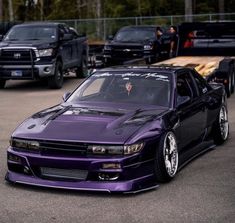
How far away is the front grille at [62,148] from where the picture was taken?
662 centimetres

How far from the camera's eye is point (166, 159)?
7152mm

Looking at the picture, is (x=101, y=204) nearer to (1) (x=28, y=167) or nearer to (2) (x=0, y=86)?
(1) (x=28, y=167)

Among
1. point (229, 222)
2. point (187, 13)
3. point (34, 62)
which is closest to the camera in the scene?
point (229, 222)

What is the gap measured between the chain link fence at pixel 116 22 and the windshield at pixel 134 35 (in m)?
15.2

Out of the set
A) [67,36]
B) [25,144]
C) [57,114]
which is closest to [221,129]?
[57,114]

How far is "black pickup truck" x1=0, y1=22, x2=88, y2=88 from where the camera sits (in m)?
17.5

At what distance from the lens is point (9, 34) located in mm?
18828

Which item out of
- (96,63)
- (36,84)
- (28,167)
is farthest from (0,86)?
(28,167)

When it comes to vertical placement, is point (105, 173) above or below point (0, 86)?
above

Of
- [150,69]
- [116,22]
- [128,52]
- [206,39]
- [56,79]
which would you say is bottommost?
[116,22]

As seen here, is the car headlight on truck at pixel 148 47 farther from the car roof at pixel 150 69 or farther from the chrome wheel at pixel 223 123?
the car roof at pixel 150 69

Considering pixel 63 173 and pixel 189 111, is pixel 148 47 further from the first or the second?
pixel 63 173

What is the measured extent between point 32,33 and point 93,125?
12047 mm

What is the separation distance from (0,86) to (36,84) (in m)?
1.38
